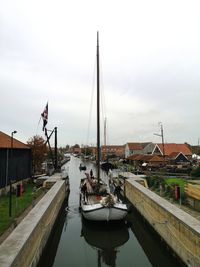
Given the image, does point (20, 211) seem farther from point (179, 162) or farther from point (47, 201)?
point (179, 162)

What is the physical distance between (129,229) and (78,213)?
6.28 metres

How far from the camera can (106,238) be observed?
17625mm

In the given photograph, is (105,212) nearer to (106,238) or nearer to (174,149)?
(106,238)

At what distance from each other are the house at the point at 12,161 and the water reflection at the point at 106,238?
8.01 meters

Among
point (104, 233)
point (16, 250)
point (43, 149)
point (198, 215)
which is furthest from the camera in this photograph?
point (43, 149)

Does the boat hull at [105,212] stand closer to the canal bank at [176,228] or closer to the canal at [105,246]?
the canal at [105,246]

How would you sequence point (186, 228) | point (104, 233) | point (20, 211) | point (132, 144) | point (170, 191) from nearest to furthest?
point (186, 228), point (20, 211), point (104, 233), point (170, 191), point (132, 144)

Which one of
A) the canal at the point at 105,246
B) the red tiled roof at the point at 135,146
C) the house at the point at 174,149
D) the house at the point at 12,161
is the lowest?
the canal at the point at 105,246

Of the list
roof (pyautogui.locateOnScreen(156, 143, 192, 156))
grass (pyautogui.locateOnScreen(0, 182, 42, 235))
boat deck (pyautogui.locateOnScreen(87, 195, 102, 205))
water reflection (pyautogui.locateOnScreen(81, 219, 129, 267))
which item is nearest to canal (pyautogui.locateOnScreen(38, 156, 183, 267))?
water reflection (pyautogui.locateOnScreen(81, 219, 129, 267))

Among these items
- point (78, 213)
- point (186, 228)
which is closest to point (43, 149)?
point (78, 213)

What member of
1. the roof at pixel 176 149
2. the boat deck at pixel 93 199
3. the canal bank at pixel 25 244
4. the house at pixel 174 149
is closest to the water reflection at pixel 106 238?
the boat deck at pixel 93 199

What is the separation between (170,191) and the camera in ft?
72.4

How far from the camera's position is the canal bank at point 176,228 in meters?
10.8

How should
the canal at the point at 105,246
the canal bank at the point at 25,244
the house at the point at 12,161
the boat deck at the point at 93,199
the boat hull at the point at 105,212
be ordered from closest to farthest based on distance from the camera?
the canal bank at the point at 25,244 → the canal at the point at 105,246 → the boat hull at the point at 105,212 → the boat deck at the point at 93,199 → the house at the point at 12,161
